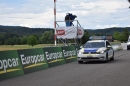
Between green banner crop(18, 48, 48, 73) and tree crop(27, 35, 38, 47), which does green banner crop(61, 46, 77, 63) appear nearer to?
green banner crop(18, 48, 48, 73)

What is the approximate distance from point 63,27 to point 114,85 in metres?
21.6

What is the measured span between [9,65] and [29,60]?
2148 millimetres

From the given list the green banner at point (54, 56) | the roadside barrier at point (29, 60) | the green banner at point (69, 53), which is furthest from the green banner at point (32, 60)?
the green banner at point (69, 53)

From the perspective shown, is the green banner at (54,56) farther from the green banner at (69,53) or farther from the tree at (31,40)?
the tree at (31,40)

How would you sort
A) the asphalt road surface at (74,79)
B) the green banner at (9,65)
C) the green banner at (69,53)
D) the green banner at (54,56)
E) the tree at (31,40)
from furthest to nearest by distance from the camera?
the tree at (31,40)
the green banner at (69,53)
the green banner at (54,56)
the green banner at (9,65)
the asphalt road surface at (74,79)

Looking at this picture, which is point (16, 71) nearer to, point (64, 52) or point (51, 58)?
point (51, 58)

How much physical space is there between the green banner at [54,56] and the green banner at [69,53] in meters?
0.80

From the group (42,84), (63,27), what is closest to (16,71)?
(42,84)

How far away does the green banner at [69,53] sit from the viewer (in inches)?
817

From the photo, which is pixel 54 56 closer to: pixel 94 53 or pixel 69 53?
pixel 94 53

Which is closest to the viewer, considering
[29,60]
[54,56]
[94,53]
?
[29,60]

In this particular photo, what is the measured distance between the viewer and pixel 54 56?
60.5 ft

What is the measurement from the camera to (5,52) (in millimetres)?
12688

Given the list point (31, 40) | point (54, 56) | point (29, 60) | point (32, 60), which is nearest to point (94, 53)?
point (54, 56)
